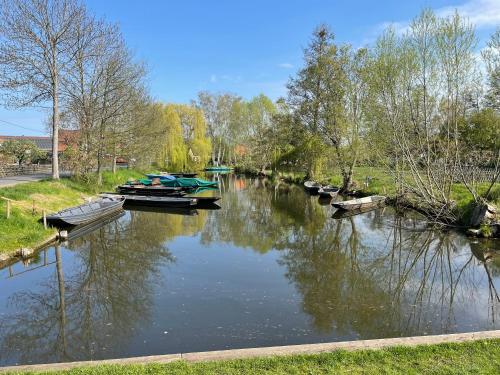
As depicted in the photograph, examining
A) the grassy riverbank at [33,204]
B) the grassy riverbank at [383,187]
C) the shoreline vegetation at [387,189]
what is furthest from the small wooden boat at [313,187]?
the grassy riverbank at [33,204]

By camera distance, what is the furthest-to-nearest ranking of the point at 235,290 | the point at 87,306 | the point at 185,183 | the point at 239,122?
the point at 239,122 → the point at 185,183 → the point at 235,290 → the point at 87,306

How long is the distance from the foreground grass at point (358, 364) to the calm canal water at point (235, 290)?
140 centimetres

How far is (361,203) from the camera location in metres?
20.5

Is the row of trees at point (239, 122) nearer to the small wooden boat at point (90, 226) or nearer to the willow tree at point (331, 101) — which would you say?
the willow tree at point (331, 101)

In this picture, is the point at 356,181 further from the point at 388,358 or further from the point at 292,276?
the point at 388,358

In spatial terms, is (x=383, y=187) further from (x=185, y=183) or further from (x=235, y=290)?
(x=235, y=290)

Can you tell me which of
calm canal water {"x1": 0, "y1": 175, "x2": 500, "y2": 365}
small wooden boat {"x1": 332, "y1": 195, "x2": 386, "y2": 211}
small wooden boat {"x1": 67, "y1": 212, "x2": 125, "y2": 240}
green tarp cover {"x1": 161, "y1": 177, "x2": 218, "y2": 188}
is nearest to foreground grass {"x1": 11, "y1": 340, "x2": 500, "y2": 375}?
calm canal water {"x1": 0, "y1": 175, "x2": 500, "y2": 365}

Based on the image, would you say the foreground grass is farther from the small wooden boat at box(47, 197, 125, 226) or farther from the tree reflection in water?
the small wooden boat at box(47, 197, 125, 226)

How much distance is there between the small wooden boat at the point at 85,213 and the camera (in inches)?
566

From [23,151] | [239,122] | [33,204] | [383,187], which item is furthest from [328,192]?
[239,122]

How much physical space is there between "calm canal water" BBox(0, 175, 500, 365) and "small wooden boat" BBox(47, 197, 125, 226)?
93cm

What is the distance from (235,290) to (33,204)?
10056mm

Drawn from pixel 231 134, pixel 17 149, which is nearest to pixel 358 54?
pixel 17 149

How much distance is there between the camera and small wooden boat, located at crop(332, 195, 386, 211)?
20.0m
